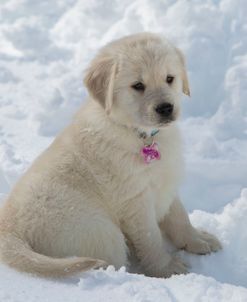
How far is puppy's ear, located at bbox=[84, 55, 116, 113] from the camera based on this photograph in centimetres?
361

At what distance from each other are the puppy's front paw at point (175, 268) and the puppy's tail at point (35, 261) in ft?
2.24

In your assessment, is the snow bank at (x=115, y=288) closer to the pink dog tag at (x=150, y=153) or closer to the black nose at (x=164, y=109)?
the pink dog tag at (x=150, y=153)

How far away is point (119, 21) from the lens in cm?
923

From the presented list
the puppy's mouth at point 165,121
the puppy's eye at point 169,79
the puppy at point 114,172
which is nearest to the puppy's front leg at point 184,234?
the puppy at point 114,172

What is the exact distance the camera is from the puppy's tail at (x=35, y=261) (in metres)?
2.94

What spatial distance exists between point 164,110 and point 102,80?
0.46m

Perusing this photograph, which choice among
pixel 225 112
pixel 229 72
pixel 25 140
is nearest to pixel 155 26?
pixel 229 72

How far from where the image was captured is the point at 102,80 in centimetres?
367

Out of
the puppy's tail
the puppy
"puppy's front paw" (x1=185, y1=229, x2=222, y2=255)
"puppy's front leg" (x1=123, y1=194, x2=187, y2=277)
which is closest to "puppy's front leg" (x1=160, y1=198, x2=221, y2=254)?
"puppy's front paw" (x1=185, y1=229, x2=222, y2=255)

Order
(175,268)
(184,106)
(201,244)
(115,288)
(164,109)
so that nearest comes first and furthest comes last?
(115,288) → (164,109) → (175,268) → (201,244) → (184,106)

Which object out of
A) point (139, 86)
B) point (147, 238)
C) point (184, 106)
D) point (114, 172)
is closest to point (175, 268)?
point (147, 238)

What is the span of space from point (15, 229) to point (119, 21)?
Result: 6.32 meters

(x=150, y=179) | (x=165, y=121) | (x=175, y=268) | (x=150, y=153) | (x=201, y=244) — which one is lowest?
(x=175, y=268)

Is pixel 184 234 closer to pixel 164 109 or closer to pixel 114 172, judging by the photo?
pixel 114 172
